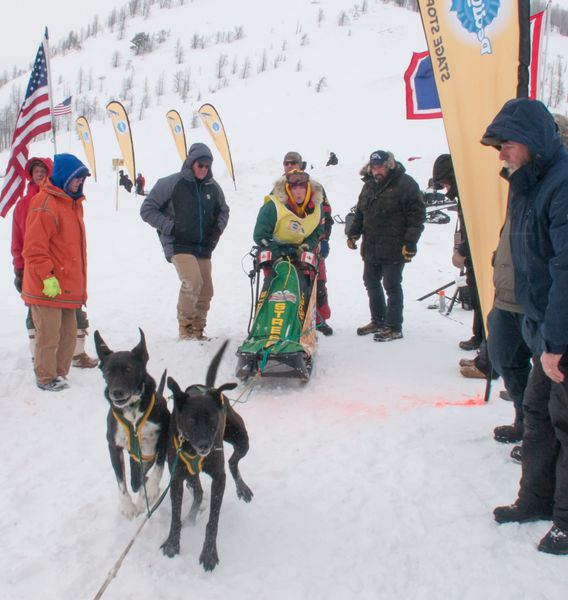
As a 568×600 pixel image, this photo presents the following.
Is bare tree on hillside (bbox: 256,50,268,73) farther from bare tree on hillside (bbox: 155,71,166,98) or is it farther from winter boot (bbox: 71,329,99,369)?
winter boot (bbox: 71,329,99,369)

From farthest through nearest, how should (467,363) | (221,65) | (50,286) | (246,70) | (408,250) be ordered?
(221,65) < (246,70) < (408,250) < (467,363) < (50,286)

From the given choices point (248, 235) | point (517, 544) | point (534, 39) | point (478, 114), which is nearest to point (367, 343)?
point (478, 114)

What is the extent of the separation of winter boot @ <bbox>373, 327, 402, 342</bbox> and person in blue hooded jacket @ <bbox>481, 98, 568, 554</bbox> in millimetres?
3380

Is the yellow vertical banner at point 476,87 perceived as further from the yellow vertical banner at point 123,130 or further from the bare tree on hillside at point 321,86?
the bare tree on hillside at point 321,86

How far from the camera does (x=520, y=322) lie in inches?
121

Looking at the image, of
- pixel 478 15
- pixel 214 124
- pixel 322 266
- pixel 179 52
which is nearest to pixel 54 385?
pixel 322 266

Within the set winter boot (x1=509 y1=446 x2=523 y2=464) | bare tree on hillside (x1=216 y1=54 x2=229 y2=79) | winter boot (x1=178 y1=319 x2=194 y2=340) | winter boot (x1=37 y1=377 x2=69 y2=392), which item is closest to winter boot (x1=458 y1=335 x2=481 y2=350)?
winter boot (x1=509 y1=446 x2=523 y2=464)

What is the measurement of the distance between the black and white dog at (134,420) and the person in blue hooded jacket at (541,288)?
1.83 metres

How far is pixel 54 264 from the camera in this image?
4535 millimetres

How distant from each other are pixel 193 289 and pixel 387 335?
219cm

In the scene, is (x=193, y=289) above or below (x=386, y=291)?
above

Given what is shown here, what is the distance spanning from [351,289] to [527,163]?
7.18m

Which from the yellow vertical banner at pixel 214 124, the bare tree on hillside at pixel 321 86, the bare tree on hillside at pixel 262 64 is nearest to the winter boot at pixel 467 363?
the yellow vertical banner at pixel 214 124

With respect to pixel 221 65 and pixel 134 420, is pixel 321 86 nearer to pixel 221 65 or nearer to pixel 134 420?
pixel 221 65
